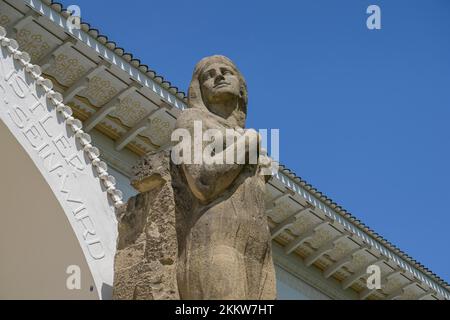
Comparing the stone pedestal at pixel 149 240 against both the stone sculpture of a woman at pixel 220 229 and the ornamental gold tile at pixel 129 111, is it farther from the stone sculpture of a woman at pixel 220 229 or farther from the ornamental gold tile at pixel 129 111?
the ornamental gold tile at pixel 129 111

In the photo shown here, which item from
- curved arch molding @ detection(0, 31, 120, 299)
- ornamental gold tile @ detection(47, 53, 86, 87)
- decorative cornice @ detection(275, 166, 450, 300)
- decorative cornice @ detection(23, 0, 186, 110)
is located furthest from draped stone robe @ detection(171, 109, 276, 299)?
decorative cornice @ detection(275, 166, 450, 300)

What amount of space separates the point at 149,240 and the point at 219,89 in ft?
3.93

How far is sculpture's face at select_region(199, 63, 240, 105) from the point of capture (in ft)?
20.6

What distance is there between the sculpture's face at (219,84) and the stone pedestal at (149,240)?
55 cm

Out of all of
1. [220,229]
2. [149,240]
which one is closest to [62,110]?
[149,240]

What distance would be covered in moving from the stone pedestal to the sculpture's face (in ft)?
1.80

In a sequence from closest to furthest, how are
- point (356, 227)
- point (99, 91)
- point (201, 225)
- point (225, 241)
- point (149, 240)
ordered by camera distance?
point (225, 241)
point (201, 225)
point (149, 240)
point (99, 91)
point (356, 227)

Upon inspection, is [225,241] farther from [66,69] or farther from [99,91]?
[99,91]

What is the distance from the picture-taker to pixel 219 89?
20.5 ft

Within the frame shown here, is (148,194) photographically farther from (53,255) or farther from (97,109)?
(97,109)

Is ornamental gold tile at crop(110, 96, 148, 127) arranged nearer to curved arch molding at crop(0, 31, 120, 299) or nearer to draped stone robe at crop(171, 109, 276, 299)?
curved arch molding at crop(0, 31, 120, 299)

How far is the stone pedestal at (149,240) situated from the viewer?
5.71m

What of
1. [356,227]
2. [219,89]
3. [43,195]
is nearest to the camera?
[219,89]

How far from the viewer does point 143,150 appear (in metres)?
13.2
